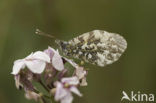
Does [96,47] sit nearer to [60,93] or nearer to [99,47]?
[99,47]


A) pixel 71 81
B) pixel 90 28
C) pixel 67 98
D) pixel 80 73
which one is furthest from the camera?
pixel 90 28

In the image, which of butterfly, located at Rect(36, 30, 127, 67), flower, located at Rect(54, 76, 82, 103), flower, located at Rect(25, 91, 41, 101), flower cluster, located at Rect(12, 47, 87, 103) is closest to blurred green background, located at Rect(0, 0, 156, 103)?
butterfly, located at Rect(36, 30, 127, 67)

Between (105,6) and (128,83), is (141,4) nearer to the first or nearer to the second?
(105,6)

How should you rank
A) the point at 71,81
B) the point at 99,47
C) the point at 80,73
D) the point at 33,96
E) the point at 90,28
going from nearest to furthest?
the point at 71,81 < the point at 33,96 < the point at 80,73 < the point at 99,47 < the point at 90,28

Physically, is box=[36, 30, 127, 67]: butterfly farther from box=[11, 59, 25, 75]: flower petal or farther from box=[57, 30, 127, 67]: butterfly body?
box=[11, 59, 25, 75]: flower petal

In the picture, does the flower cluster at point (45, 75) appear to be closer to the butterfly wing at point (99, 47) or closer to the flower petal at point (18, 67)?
the flower petal at point (18, 67)

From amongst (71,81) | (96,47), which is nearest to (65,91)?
(71,81)

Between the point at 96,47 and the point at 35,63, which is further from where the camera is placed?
the point at 96,47
